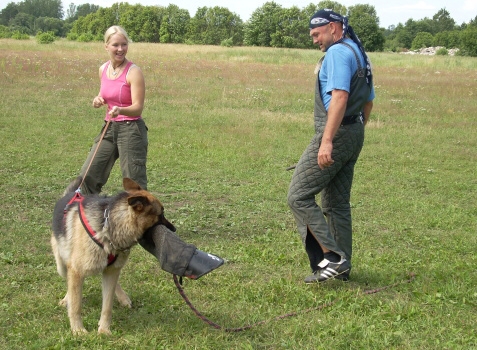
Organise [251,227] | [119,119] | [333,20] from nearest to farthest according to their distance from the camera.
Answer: [333,20]
[119,119]
[251,227]

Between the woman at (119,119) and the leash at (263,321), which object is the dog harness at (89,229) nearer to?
the leash at (263,321)

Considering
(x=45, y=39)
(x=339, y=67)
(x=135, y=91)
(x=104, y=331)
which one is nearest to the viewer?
(x=104, y=331)

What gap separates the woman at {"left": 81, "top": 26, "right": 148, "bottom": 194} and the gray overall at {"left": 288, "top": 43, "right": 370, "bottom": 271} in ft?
5.14

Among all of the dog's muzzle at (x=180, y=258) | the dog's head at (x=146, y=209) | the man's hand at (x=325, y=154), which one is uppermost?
the man's hand at (x=325, y=154)

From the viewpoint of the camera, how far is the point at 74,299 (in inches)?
136

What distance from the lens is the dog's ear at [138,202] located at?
3248mm

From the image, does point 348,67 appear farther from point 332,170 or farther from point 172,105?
point 172,105

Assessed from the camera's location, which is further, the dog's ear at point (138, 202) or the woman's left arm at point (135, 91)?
the woman's left arm at point (135, 91)

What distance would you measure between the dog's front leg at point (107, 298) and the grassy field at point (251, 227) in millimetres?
94

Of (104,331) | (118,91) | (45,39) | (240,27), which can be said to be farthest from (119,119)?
(240,27)

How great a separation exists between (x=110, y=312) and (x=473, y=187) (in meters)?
6.54

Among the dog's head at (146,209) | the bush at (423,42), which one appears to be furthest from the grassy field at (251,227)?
the bush at (423,42)

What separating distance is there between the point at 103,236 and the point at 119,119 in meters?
1.79

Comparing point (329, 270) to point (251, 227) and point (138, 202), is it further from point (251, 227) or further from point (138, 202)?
point (251, 227)
